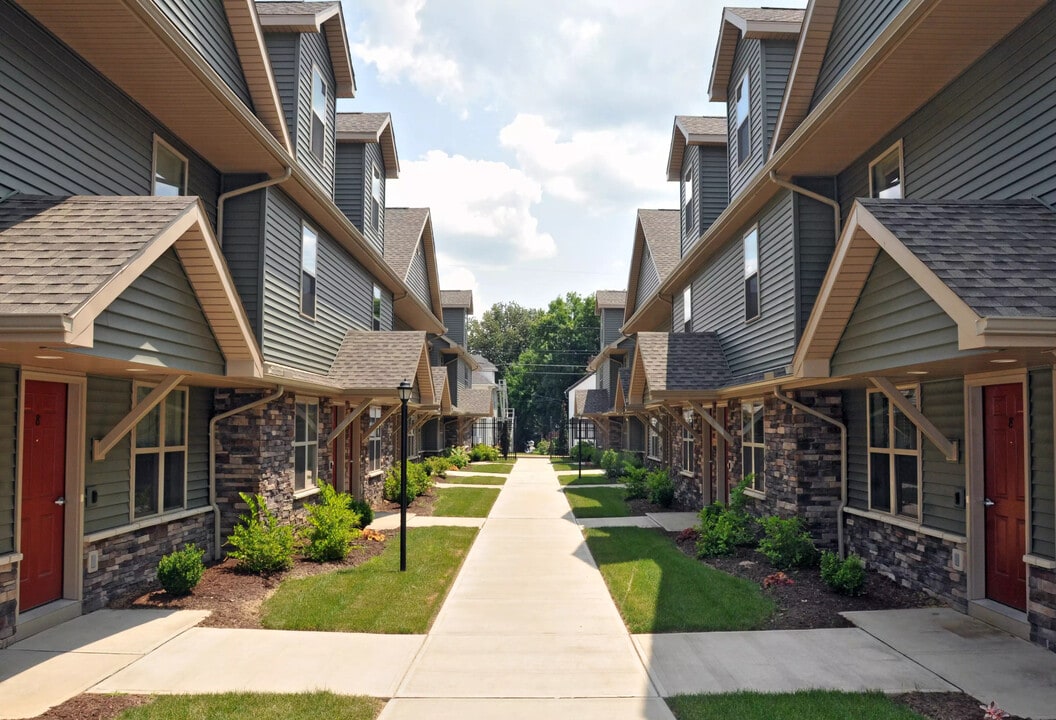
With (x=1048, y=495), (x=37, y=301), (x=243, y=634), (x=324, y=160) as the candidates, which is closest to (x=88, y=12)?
(x=37, y=301)

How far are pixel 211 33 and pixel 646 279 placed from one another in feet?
50.4

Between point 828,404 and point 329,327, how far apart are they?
8.96m

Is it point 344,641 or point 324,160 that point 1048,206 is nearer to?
point 344,641

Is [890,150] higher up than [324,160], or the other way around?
[324,160]

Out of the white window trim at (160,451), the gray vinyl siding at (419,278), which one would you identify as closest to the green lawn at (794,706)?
the white window trim at (160,451)

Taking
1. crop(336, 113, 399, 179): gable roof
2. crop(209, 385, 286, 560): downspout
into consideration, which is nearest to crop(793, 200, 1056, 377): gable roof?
crop(209, 385, 286, 560): downspout

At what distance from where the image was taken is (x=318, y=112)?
13.9 meters

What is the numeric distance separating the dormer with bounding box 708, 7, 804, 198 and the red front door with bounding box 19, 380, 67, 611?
11.1 metres

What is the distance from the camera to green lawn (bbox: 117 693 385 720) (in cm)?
508

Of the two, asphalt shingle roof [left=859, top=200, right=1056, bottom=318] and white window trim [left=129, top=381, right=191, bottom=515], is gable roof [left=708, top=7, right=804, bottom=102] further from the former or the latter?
white window trim [left=129, top=381, right=191, bottom=515]

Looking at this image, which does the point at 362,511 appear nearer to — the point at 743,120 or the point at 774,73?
the point at 743,120

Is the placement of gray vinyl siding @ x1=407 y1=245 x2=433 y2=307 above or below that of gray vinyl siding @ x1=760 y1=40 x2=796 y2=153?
below

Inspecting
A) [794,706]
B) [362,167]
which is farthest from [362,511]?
[794,706]

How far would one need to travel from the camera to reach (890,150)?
8.98 meters
